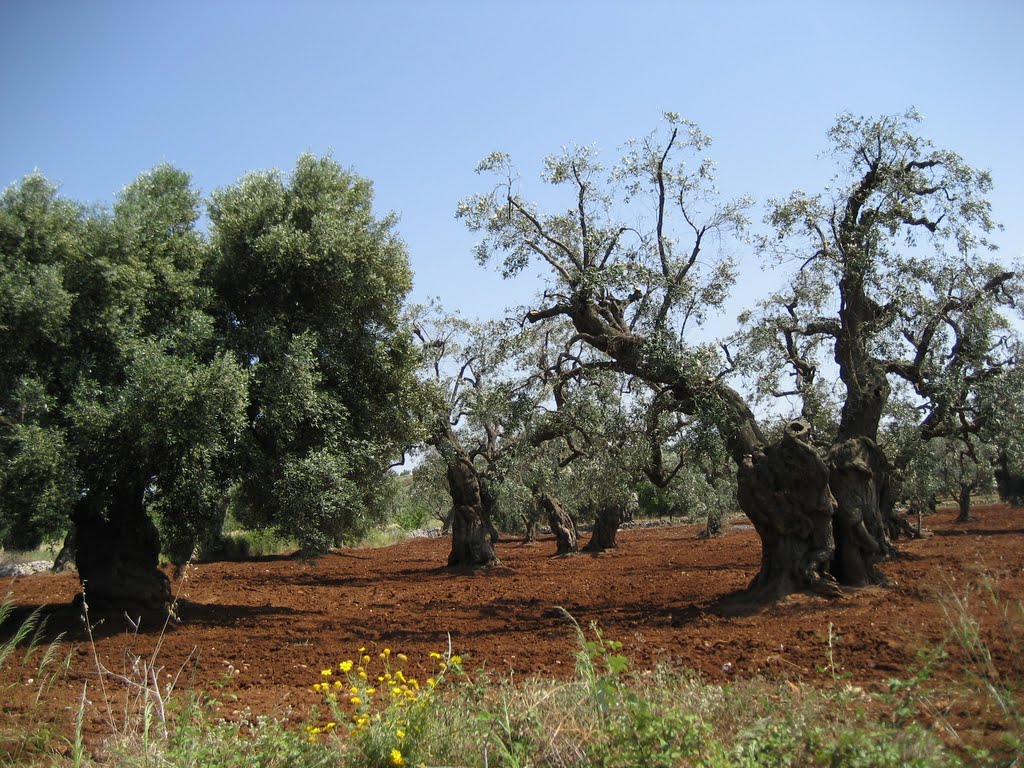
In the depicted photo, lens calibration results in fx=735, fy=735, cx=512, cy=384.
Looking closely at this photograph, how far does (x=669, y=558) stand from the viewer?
22.3m

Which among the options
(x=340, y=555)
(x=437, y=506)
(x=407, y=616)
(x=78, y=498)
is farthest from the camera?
(x=437, y=506)

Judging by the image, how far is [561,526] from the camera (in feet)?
89.9

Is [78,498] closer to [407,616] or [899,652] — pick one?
[407,616]

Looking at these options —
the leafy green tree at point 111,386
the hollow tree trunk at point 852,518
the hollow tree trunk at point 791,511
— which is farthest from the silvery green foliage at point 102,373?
the hollow tree trunk at point 852,518

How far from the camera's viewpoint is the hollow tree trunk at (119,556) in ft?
37.2

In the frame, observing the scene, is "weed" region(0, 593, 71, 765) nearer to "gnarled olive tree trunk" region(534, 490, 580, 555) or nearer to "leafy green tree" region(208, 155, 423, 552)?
"leafy green tree" region(208, 155, 423, 552)

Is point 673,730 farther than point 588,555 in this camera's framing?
No

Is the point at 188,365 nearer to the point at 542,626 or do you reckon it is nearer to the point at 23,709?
the point at 23,709

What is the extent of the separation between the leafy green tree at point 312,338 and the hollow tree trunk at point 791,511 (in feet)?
20.8

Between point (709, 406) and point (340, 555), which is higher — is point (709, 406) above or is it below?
above

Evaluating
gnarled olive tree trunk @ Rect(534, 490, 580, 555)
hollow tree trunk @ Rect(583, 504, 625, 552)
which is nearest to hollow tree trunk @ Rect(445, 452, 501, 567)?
gnarled olive tree trunk @ Rect(534, 490, 580, 555)

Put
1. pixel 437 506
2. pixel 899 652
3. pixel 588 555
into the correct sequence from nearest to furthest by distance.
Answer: pixel 899 652
pixel 588 555
pixel 437 506

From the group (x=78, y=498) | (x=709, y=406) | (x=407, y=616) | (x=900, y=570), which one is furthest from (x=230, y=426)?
(x=900, y=570)

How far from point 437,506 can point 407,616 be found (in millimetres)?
34870
